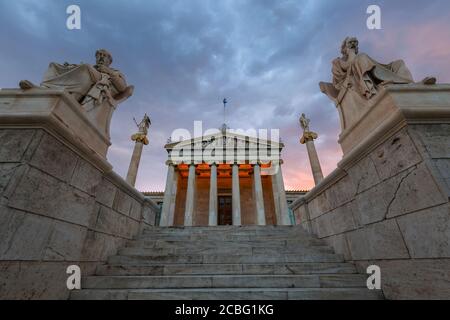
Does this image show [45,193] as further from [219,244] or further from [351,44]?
[351,44]

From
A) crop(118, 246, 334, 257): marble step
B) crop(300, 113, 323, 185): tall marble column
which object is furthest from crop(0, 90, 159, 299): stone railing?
crop(300, 113, 323, 185): tall marble column

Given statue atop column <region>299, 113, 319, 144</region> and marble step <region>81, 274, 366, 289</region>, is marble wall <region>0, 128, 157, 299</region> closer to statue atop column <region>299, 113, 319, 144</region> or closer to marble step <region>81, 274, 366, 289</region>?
marble step <region>81, 274, 366, 289</region>

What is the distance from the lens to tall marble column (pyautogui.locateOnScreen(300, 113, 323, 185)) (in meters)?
15.9

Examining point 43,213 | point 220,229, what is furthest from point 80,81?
point 220,229

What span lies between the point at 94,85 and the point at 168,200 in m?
16.5

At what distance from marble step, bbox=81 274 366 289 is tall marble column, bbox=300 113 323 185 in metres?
13.6

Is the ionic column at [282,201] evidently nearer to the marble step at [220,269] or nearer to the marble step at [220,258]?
the marble step at [220,258]

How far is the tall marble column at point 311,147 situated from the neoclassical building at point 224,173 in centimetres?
439

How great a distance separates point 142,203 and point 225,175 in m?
18.2

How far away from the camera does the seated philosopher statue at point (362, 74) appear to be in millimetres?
3076

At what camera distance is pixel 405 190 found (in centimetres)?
223

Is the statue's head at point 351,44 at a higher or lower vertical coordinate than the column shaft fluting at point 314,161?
lower

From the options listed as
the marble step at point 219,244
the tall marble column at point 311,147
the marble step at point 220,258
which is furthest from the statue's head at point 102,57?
the tall marble column at point 311,147

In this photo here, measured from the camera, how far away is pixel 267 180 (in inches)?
950
